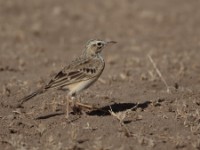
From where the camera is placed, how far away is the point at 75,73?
8281 mm

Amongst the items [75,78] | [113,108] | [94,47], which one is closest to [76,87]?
[75,78]

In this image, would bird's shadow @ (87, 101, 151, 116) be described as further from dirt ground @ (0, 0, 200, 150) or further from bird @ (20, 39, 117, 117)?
bird @ (20, 39, 117, 117)

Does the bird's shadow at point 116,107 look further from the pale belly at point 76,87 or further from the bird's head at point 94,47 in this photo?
the bird's head at point 94,47

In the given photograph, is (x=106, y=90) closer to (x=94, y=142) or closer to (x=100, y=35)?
(x=94, y=142)

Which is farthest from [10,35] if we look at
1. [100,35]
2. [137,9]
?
[137,9]

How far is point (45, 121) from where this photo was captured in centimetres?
786

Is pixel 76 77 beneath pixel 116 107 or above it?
above

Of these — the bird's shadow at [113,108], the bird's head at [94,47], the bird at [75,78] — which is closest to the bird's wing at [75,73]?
the bird at [75,78]

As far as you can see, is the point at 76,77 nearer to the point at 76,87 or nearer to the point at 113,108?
the point at 76,87

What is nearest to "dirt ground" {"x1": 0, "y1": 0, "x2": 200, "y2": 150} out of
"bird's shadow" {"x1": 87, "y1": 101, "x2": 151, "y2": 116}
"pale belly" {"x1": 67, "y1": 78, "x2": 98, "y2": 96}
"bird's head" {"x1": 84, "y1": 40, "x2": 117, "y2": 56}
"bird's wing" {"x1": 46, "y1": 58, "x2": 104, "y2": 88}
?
"bird's shadow" {"x1": 87, "y1": 101, "x2": 151, "y2": 116}

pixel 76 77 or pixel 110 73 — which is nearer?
pixel 76 77

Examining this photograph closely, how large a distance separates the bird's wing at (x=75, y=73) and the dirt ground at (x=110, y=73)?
1.42ft

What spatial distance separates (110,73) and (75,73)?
2.71 metres

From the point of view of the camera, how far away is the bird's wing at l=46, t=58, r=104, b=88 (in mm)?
8133
